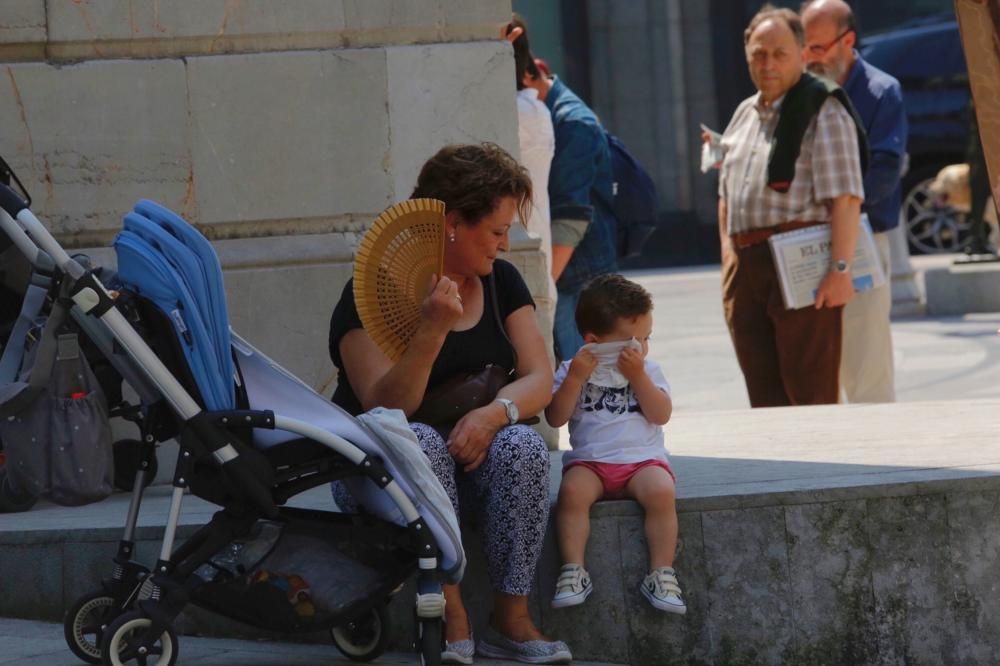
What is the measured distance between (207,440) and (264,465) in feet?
0.51

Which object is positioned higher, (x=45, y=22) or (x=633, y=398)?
(x=45, y=22)

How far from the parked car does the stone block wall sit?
1180cm

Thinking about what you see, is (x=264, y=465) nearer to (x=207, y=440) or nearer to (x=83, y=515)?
(x=207, y=440)

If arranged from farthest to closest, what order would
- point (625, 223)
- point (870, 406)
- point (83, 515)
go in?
1. point (625, 223)
2. point (870, 406)
3. point (83, 515)

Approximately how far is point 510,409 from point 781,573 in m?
0.89

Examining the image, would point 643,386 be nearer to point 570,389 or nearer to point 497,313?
point 570,389

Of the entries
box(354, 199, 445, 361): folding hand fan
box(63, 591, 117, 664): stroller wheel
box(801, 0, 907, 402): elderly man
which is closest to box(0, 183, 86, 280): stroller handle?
box(354, 199, 445, 361): folding hand fan

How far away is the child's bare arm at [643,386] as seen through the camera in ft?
16.8

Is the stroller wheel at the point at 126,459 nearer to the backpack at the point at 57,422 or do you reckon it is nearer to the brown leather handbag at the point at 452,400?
the backpack at the point at 57,422

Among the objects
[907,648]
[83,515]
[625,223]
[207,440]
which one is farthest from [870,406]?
[207,440]

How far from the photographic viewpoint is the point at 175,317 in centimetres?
443

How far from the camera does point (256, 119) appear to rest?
6371mm

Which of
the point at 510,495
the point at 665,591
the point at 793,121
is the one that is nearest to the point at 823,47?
the point at 793,121

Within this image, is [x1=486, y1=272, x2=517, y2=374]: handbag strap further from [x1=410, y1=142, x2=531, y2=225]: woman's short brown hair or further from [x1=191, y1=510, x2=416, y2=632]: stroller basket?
[x1=191, y1=510, x2=416, y2=632]: stroller basket
